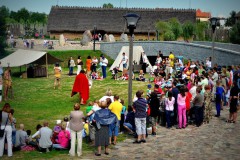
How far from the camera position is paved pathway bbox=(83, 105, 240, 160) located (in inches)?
424

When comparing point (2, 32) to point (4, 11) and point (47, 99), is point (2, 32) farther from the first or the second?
point (4, 11)

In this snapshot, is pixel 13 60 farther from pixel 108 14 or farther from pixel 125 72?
pixel 108 14

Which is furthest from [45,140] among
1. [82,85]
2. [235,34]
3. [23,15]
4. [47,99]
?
[23,15]

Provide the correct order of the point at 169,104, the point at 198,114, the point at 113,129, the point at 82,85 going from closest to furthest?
A: the point at 113,129 < the point at 169,104 < the point at 198,114 < the point at 82,85

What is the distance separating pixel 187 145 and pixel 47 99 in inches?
401

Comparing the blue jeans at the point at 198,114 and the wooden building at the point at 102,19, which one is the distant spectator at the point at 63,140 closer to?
the blue jeans at the point at 198,114

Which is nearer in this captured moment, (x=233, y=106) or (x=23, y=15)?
(x=233, y=106)

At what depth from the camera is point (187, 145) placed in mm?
11742

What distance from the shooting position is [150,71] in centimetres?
2853

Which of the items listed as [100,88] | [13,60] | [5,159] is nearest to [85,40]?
[13,60]

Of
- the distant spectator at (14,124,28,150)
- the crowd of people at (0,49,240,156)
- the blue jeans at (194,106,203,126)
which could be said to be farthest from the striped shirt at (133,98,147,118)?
the distant spectator at (14,124,28,150)

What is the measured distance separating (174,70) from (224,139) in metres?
15.1

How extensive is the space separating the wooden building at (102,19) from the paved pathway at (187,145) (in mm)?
44377

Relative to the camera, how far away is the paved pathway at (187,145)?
35.3ft
